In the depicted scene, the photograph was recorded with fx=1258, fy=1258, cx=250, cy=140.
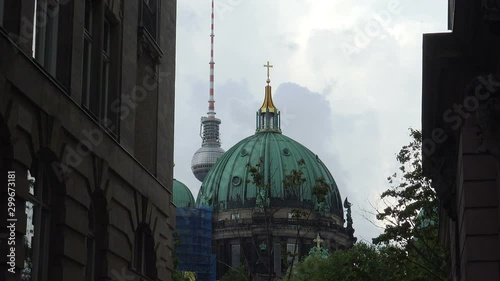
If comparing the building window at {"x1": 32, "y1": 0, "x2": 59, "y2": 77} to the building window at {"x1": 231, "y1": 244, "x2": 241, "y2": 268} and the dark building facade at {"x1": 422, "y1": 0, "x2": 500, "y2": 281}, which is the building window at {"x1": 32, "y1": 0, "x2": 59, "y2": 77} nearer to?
the dark building facade at {"x1": 422, "y1": 0, "x2": 500, "y2": 281}

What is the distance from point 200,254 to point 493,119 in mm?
146914

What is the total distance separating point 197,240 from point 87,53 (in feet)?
458

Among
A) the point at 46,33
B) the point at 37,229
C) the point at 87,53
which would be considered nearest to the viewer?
the point at 37,229

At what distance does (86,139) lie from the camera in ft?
88.2

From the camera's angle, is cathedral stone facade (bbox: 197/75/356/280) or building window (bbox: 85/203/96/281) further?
cathedral stone facade (bbox: 197/75/356/280)

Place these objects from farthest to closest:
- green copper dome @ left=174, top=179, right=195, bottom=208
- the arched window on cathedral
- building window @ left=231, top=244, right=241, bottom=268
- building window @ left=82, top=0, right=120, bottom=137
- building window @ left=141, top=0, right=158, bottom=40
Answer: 1. green copper dome @ left=174, top=179, right=195, bottom=208
2. building window @ left=231, top=244, right=241, bottom=268
3. building window @ left=141, top=0, right=158, bottom=40
4. the arched window on cathedral
5. building window @ left=82, top=0, right=120, bottom=137

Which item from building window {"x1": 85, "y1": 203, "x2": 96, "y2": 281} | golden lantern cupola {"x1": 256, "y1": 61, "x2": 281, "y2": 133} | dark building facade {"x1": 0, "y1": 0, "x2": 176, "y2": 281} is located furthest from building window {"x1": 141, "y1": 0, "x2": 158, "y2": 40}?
golden lantern cupola {"x1": 256, "y1": 61, "x2": 281, "y2": 133}

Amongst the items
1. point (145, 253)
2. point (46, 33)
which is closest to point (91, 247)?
point (46, 33)

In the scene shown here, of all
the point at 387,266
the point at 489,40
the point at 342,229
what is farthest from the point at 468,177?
the point at 342,229

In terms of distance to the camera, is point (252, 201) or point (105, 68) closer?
point (105, 68)

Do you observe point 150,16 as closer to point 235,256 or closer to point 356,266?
point 356,266

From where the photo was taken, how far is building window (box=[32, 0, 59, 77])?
24812mm

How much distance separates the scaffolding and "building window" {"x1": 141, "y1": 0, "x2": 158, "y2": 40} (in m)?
123

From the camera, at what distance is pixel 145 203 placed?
32312 millimetres
